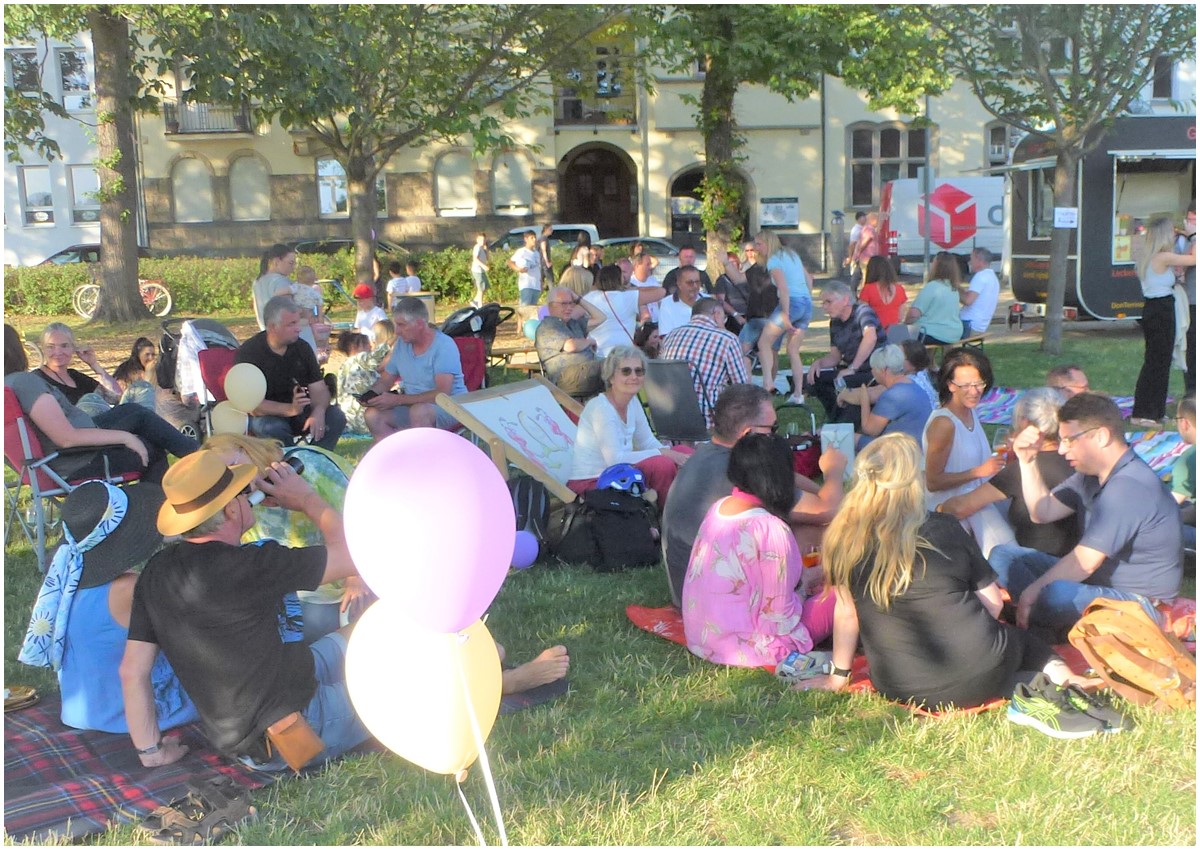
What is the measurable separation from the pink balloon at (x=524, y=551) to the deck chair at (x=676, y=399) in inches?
82.4

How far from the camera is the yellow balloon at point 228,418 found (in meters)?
6.93

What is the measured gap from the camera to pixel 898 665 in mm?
3965

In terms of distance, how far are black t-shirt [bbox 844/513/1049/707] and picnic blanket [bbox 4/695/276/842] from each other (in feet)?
6.85

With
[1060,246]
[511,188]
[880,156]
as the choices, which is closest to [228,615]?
[1060,246]

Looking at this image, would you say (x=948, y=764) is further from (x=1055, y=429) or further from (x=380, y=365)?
(x=380, y=365)

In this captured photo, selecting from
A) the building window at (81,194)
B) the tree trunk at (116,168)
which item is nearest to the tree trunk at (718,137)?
the tree trunk at (116,168)

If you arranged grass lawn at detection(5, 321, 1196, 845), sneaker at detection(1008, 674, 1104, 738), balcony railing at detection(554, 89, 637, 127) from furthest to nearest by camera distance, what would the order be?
1. balcony railing at detection(554, 89, 637, 127)
2. sneaker at detection(1008, 674, 1104, 738)
3. grass lawn at detection(5, 321, 1196, 845)

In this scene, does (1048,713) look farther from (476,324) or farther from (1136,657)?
(476,324)

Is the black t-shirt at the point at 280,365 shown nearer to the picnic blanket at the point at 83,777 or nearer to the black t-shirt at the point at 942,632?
the picnic blanket at the point at 83,777

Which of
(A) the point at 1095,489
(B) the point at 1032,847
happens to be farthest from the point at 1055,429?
(B) the point at 1032,847

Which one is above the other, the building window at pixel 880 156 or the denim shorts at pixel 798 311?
the building window at pixel 880 156

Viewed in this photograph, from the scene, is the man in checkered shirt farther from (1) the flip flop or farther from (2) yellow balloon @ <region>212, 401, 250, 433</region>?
(1) the flip flop

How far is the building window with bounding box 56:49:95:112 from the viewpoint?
32594 millimetres

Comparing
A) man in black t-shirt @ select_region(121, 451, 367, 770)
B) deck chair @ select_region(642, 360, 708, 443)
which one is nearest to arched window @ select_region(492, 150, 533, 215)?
deck chair @ select_region(642, 360, 708, 443)
